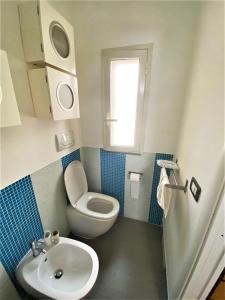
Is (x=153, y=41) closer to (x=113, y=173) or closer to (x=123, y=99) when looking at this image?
(x=123, y=99)

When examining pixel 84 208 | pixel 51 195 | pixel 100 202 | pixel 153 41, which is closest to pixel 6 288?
pixel 51 195

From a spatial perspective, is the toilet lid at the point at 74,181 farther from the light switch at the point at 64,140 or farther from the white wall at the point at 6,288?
the white wall at the point at 6,288

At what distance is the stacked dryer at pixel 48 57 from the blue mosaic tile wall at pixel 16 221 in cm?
55

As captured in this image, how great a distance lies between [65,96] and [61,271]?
143 centimetres

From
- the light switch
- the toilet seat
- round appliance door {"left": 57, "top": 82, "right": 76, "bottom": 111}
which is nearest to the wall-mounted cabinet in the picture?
round appliance door {"left": 57, "top": 82, "right": 76, "bottom": 111}

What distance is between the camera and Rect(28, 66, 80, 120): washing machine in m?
0.88

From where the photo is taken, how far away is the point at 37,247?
1023 mm

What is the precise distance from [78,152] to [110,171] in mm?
474

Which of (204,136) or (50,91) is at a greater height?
(50,91)

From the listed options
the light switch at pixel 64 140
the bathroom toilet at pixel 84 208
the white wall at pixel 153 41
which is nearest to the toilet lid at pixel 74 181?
the bathroom toilet at pixel 84 208

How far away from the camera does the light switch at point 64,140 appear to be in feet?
4.10

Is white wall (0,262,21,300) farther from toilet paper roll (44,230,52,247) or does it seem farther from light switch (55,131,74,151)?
light switch (55,131,74,151)

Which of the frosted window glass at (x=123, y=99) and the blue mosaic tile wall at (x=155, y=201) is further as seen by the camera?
the blue mosaic tile wall at (x=155, y=201)

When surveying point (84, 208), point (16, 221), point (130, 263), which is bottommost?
point (130, 263)
